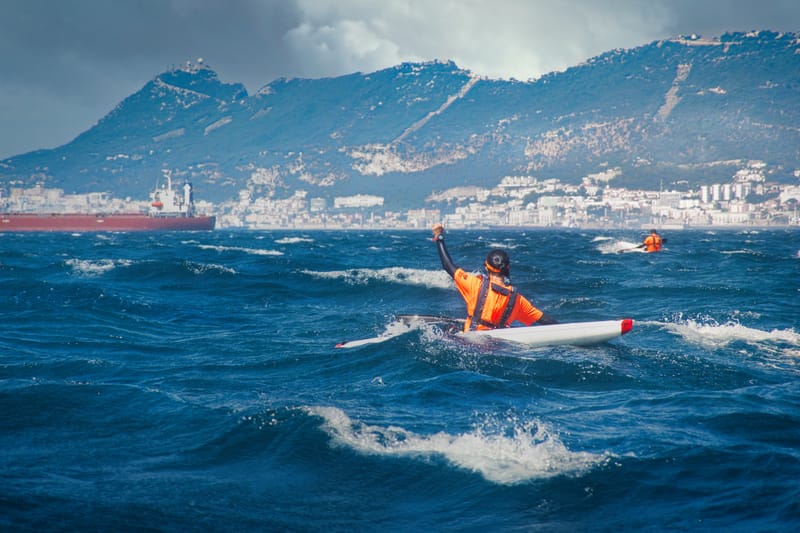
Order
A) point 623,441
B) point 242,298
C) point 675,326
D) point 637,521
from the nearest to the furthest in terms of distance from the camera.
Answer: point 637,521, point 623,441, point 675,326, point 242,298

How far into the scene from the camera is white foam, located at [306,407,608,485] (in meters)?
6.70

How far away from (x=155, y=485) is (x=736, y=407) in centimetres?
663

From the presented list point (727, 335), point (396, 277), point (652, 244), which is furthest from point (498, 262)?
point (652, 244)

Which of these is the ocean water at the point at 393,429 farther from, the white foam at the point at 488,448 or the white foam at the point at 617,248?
the white foam at the point at 617,248

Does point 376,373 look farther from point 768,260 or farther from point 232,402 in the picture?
point 768,260

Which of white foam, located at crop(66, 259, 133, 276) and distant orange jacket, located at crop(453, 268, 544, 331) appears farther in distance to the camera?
white foam, located at crop(66, 259, 133, 276)

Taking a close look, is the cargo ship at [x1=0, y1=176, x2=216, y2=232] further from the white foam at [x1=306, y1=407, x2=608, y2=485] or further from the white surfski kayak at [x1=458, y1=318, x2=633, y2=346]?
the white foam at [x1=306, y1=407, x2=608, y2=485]

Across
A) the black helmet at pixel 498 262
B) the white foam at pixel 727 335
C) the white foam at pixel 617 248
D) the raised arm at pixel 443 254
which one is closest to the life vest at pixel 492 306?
the black helmet at pixel 498 262

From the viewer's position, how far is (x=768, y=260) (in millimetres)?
43500

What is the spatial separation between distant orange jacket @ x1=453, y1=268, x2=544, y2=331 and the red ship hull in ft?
442

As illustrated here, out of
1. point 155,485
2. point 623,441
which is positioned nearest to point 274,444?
point 155,485

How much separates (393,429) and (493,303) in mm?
4811

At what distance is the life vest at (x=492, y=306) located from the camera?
39.8ft

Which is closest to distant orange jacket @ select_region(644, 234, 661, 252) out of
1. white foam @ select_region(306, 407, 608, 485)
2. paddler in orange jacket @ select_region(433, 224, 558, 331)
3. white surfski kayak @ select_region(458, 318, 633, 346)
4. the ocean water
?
the ocean water
